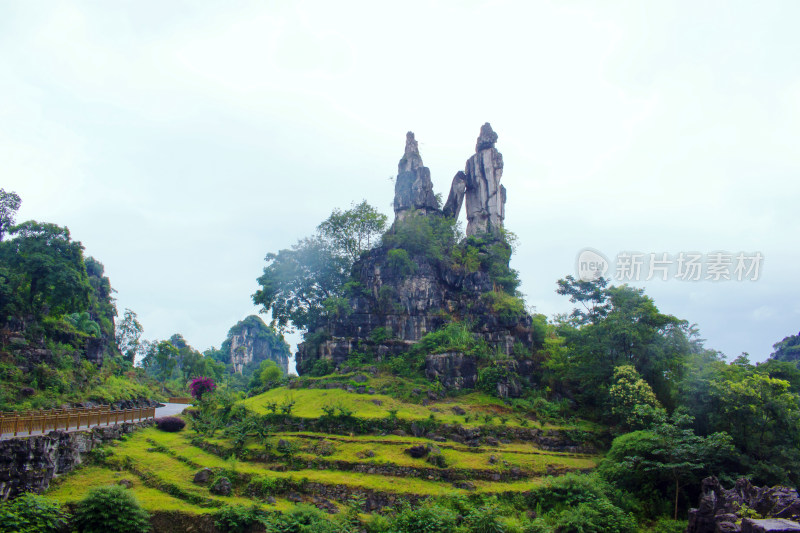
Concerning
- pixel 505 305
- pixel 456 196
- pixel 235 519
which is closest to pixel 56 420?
pixel 235 519

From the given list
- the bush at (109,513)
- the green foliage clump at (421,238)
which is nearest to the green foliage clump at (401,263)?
the green foliage clump at (421,238)

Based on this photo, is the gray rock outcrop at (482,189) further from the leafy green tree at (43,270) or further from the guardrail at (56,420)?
the guardrail at (56,420)

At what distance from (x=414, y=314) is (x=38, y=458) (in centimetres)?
2610

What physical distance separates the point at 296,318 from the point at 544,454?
75.3ft

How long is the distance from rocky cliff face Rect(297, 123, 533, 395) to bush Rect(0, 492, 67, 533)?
21.9 metres

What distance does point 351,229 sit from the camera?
148 ft

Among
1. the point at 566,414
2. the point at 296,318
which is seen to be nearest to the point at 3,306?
the point at 296,318

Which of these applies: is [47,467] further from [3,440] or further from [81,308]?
[81,308]

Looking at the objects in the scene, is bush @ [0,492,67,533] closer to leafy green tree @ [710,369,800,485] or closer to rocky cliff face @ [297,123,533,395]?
rocky cliff face @ [297,123,533,395]

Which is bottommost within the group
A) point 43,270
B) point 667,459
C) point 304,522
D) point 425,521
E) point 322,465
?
point 304,522

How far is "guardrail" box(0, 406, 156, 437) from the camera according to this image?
18.8m

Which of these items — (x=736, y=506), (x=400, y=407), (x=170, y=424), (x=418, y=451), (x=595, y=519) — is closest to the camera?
(x=736, y=506)

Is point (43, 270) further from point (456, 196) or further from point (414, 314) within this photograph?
point (456, 196)

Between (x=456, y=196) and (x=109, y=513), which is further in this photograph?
(x=456, y=196)
